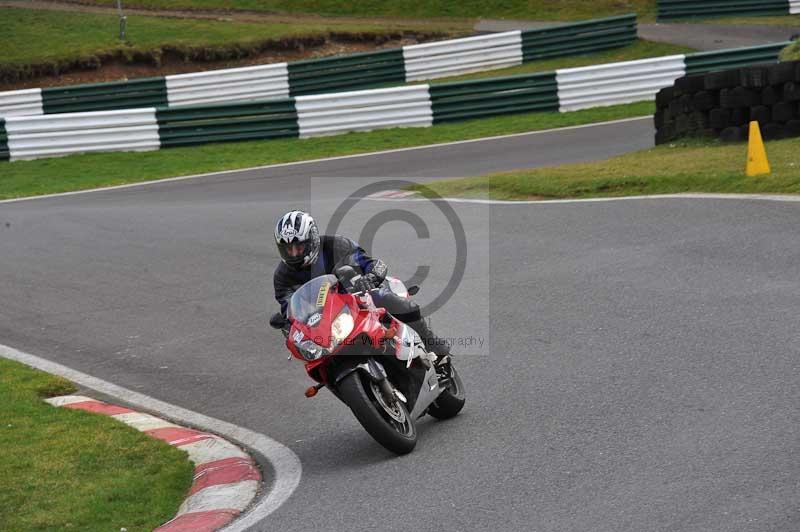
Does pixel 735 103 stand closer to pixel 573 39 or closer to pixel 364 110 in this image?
pixel 364 110

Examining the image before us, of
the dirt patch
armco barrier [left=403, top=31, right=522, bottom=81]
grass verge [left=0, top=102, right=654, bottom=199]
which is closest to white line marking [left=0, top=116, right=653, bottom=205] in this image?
grass verge [left=0, top=102, right=654, bottom=199]

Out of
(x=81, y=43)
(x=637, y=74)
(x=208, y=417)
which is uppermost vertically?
(x=81, y=43)

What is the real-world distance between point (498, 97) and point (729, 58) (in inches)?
220

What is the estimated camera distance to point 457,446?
7273mm

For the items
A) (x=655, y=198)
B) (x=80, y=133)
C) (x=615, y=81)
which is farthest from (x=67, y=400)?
(x=615, y=81)

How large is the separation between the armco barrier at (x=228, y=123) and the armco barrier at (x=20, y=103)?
14.4 feet

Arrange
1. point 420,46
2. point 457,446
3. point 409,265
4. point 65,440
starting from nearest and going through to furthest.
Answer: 1. point 457,446
2. point 65,440
3. point 409,265
4. point 420,46

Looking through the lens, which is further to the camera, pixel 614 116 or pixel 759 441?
pixel 614 116

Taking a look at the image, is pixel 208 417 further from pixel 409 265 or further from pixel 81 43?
pixel 81 43

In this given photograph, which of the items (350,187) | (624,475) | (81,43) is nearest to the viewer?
(624,475)

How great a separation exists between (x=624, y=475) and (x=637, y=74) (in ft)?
67.6

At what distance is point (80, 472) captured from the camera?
24.5 feet

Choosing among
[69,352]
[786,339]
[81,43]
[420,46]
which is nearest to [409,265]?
[69,352]

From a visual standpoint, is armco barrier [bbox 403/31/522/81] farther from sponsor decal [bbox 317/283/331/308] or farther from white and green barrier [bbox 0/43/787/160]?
sponsor decal [bbox 317/283/331/308]
